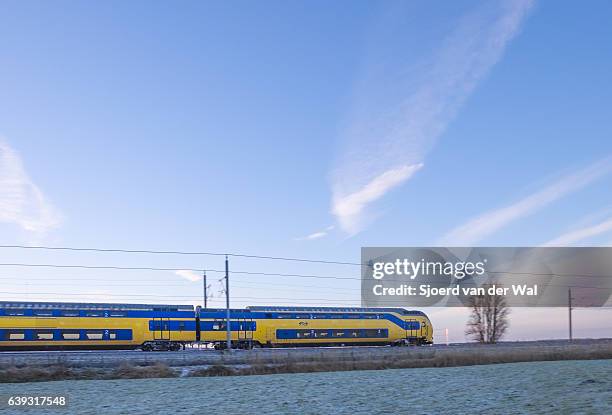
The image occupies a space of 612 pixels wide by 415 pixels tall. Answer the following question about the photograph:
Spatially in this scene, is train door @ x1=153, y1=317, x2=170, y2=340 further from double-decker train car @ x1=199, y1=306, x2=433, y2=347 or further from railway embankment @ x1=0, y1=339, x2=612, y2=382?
railway embankment @ x1=0, y1=339, x2=612, y2=382

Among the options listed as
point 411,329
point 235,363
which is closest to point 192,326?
point 235,363

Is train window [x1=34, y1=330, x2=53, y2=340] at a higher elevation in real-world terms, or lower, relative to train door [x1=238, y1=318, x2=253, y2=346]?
higher

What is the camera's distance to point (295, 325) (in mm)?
68250

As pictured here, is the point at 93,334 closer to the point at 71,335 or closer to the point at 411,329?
the point at 71,335

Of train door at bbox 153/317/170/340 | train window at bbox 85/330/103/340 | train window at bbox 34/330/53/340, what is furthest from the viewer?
train door at bbox 153/317/170/340

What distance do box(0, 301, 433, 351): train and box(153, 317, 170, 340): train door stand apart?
0.06 metres

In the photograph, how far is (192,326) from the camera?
6384cm

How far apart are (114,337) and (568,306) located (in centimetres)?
6609

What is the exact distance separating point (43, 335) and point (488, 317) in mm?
69156

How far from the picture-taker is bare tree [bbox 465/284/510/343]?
98.2 m

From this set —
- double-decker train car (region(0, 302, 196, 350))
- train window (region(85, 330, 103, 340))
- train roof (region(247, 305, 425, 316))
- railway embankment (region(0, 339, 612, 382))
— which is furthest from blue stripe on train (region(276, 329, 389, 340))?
train window (region(85, 330, 103, 340))

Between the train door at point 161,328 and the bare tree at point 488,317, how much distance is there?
54578 mm

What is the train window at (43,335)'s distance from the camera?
188ft

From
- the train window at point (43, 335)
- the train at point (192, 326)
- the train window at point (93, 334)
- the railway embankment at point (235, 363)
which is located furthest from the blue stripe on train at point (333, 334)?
the train window at point (43, 335)
